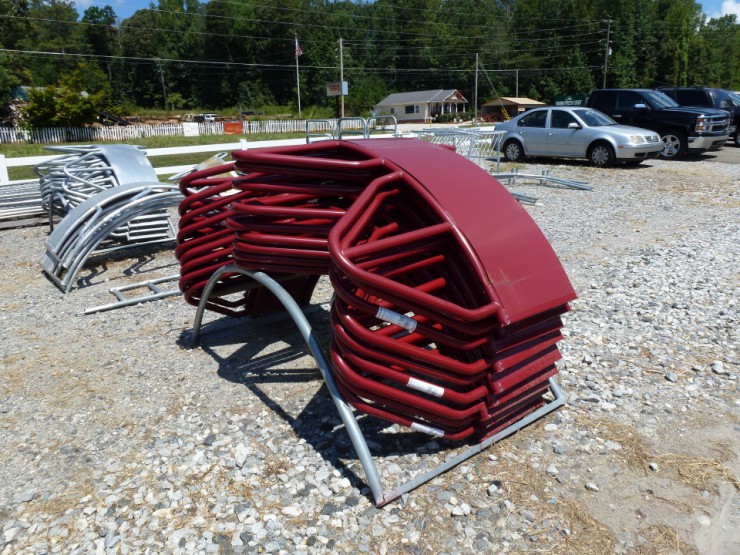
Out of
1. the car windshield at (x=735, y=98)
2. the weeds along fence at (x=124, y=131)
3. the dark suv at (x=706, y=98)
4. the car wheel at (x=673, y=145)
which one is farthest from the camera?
the weeds along fence at (x=124, y=131)

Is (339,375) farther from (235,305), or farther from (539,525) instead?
(235,305)

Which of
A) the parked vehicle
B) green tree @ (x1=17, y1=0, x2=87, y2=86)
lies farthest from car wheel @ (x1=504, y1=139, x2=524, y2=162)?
green tree @ (x1=17, y1=0, x2=87, y2=86)

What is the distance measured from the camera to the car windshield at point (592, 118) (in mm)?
15703

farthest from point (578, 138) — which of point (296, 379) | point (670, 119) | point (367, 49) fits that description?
point (367, 49)

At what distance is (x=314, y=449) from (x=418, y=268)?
1.22 metres

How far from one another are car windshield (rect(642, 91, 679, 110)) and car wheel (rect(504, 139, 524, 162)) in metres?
3.89

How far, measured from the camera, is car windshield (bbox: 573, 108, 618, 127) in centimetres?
1570

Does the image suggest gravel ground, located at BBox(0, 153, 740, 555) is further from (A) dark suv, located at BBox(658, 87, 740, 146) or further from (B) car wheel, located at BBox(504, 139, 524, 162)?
(A) dark suv, located at BBox(658, 87, 740, 146)

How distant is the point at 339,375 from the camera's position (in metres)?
3.21

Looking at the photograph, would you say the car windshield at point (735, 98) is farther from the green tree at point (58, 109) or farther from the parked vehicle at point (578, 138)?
the green tree at point (58, 109)

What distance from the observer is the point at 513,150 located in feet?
56.7

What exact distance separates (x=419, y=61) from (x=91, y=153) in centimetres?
9481

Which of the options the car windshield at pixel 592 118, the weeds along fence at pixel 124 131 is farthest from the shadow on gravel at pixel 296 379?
the weeds along fence at pixel 124 131

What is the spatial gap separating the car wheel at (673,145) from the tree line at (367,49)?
68.0m
